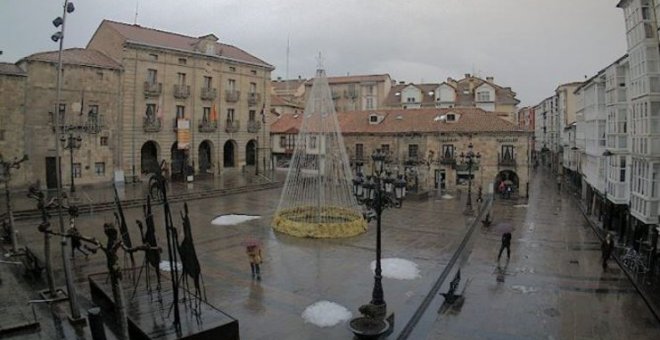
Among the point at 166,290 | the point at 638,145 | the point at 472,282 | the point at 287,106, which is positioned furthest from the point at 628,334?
the point at 287,106

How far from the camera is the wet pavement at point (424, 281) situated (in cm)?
1128

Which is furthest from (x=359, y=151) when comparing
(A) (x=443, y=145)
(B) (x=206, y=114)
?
(B) (x=206, y=114)

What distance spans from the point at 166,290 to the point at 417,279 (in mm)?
7657

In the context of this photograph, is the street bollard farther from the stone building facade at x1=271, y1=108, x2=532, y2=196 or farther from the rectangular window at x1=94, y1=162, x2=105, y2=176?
the rectangular window at x1=94, y1=162, x2=105, y2=176

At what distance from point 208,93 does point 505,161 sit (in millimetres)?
26156

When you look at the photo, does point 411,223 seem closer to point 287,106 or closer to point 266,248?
point 266,248

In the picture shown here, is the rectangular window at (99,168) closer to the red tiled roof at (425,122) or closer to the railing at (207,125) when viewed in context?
the railing at (207,125)

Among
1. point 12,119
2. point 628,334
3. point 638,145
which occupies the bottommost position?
point 628,334

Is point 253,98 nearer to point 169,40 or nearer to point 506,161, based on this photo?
point 169,40

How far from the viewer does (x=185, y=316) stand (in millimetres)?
9867

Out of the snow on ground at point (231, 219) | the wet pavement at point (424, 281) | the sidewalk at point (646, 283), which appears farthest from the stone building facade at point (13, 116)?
the sidewalk at point (646, 283)

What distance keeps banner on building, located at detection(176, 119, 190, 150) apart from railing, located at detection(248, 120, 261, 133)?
825cm

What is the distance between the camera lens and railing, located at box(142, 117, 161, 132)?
37281 millimetres

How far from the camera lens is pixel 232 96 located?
4462cm
